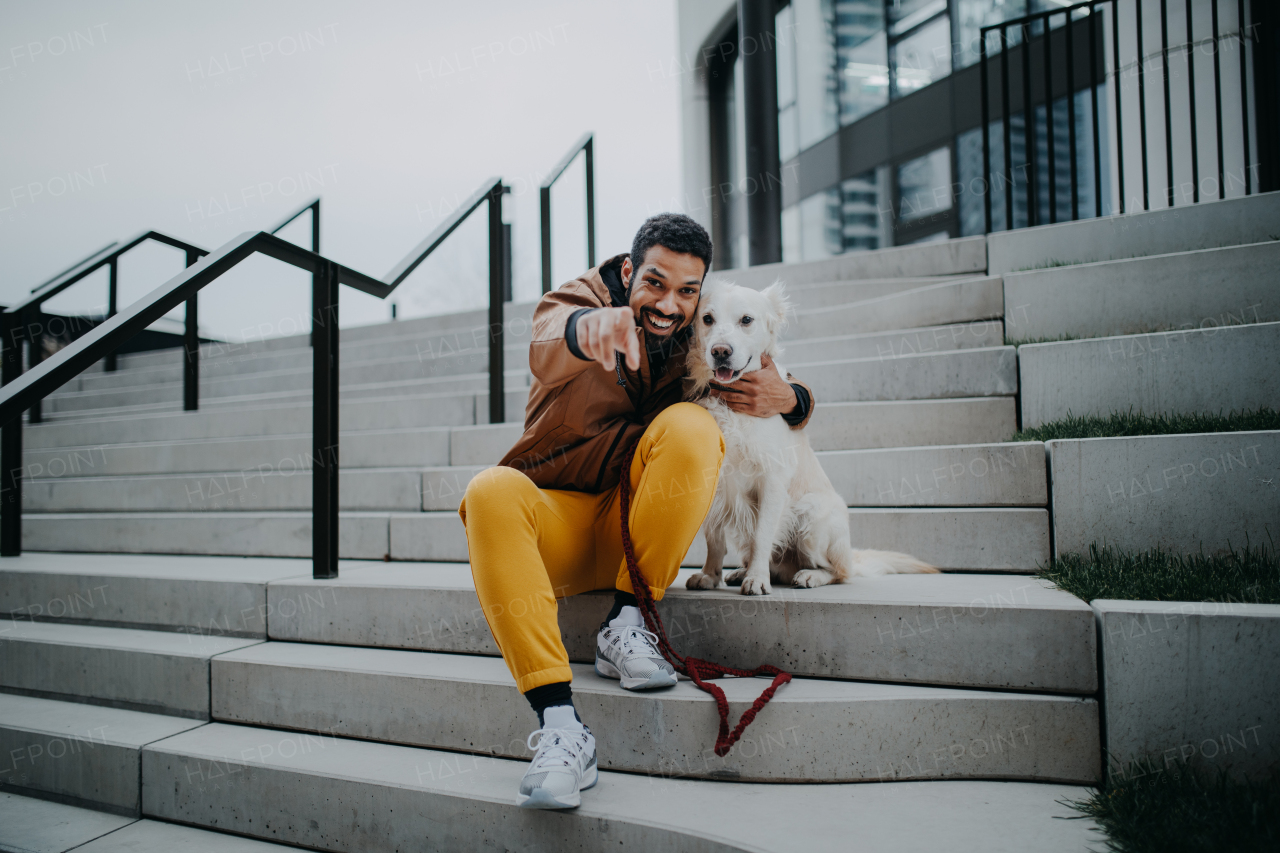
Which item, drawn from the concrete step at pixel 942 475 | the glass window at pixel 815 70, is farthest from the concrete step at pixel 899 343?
the glass window at pixel 815 70

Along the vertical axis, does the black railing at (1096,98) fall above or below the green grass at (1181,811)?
above

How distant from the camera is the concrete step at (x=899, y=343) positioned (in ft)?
9.68

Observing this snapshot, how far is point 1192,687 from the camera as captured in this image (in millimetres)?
1379

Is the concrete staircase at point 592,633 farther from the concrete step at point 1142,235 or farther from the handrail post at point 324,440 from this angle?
the handrail post at point 324,440

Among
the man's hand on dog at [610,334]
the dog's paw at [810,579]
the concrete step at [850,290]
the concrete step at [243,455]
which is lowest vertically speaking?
the dog's paw at [810,579]

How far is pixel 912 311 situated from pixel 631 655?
2425 millimetres

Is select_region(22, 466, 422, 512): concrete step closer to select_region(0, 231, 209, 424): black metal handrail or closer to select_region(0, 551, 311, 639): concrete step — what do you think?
select_region(0, 551, 311, 639): concrete step

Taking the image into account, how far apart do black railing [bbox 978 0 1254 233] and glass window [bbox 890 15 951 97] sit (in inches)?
24.1

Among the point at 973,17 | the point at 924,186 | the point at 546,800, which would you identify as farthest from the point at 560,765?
the point at 973,17

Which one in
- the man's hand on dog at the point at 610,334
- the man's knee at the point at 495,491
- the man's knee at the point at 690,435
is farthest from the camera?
the man's knee at the point at 690,435

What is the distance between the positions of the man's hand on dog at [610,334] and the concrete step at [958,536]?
1115 mm

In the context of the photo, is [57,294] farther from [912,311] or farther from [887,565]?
[912,311]

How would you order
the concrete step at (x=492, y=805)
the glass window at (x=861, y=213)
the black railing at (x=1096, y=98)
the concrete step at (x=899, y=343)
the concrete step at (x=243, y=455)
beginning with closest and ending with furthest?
the concrete step at (x=492, y=805), the concrete step at (x=899, y=343), the concrete step at (x=243, y=455), the black railing at (x=1096, y=98), the glass window at (x=861, y=213)

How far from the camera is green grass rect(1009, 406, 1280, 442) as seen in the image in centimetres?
200
